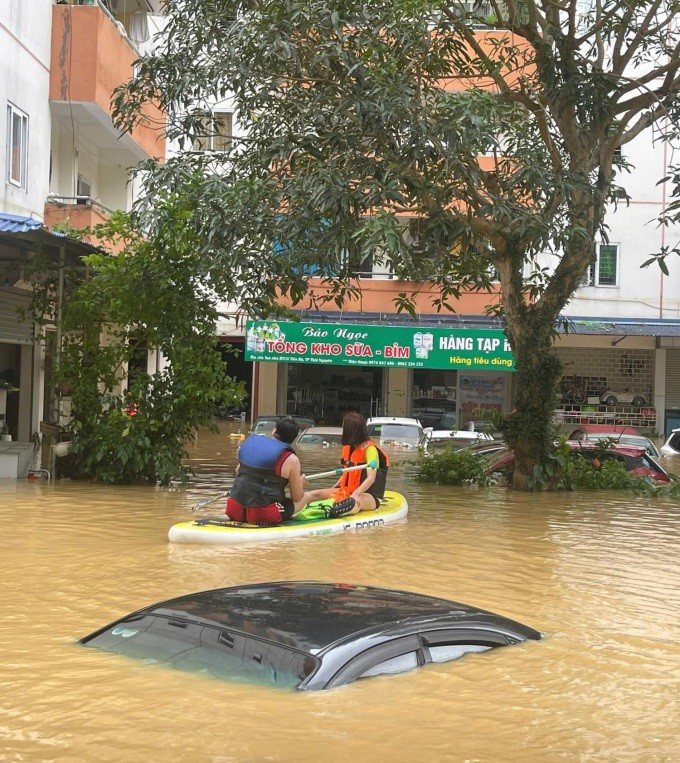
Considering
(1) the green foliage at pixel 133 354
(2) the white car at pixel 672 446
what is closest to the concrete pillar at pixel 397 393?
(2) the white car at pixel 672 446

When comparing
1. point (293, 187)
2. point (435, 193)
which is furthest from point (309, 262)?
point (435, 193)

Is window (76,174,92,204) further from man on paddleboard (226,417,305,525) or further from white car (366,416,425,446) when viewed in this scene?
man on paddleboard (226,417,305,525)

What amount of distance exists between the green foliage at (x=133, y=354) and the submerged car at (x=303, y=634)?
11618 mm

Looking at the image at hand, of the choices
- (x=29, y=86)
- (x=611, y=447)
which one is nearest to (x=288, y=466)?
(x=611, y=447)

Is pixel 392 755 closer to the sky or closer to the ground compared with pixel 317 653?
closer to the ground

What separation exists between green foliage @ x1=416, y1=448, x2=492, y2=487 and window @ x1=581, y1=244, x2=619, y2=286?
15418 mm

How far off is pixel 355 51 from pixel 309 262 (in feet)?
9.22

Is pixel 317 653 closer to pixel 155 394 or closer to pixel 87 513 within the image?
pixel 87 513

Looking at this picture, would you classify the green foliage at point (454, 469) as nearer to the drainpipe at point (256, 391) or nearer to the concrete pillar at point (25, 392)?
the concrete pillar at point (25, 392)

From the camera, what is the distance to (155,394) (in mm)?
17125

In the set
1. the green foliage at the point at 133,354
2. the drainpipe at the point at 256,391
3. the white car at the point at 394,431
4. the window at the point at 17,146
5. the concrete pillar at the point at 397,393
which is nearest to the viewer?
the green foliage at the point at 133,354

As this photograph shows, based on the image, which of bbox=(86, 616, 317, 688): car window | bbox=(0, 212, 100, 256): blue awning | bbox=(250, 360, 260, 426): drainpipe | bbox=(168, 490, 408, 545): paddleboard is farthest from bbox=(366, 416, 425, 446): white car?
bbox=(86, 616, 317, 688): car window

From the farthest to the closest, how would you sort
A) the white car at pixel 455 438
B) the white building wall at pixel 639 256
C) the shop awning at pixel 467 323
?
the white building wall at pixel 639 256
the shop awning at pixel 467 323
the white car at pixel 455 438

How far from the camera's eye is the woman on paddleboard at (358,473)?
13.2 meters
